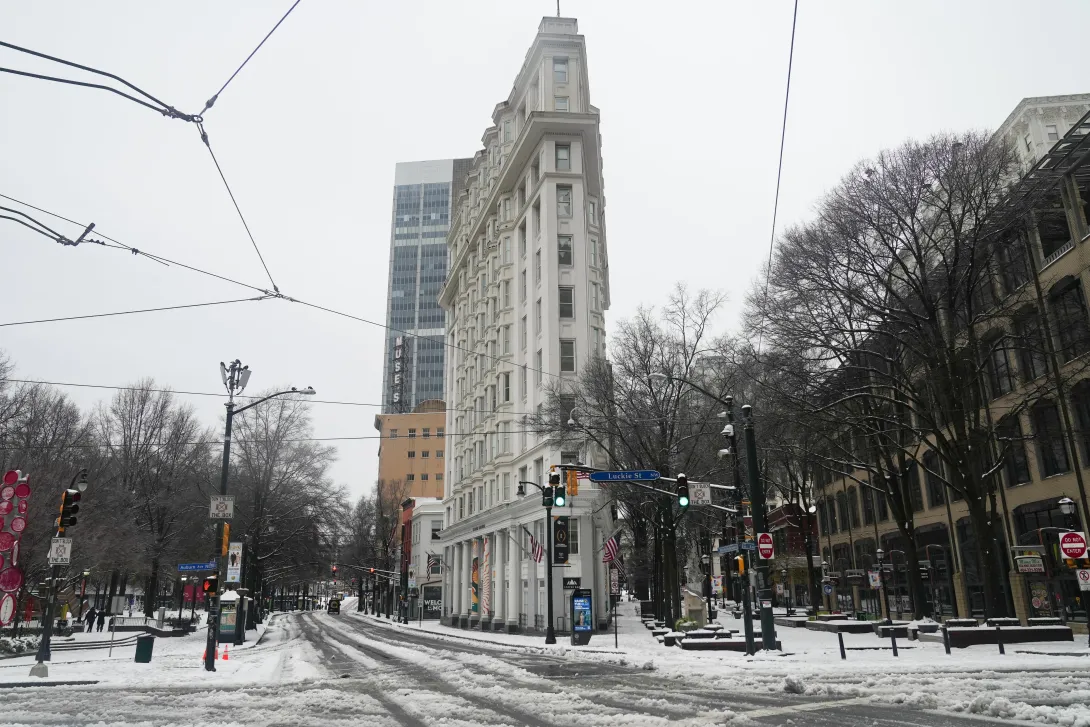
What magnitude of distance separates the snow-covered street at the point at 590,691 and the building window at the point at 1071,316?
37.3ft

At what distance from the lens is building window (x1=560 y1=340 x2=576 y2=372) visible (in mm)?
47906

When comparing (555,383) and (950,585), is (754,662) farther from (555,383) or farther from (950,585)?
(950,585)

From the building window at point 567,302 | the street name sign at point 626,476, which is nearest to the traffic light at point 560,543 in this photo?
the street name sign at point 626,476

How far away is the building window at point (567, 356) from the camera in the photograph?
157 feet

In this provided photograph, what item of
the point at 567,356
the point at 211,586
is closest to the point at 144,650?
the point at 211,586

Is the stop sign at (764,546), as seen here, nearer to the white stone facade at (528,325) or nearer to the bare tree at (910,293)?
the bare tree at (910,293)

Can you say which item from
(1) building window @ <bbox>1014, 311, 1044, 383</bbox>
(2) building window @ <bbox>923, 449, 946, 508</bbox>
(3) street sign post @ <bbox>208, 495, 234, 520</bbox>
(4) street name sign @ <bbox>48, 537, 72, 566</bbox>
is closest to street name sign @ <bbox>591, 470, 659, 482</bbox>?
(3) street sign post @ <bbox>208, 495, 234, 520</bbox>

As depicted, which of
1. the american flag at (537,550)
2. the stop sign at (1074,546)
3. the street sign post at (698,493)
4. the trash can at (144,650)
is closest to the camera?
the stop sign at (1074,546)

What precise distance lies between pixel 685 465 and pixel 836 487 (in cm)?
3251

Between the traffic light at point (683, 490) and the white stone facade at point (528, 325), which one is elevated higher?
the white stone facade at point (528, 325)

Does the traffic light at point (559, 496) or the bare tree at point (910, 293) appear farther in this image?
the traffic light at point (559, 496)

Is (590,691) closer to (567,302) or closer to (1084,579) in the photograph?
(1084,579)

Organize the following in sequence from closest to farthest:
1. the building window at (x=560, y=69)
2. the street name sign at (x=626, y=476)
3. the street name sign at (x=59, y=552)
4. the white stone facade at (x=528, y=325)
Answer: the street name sign at (x=59, y=552) < the street name sign at (x=626, y=476) < the white stone facade at (x=528, y=325) < the building window at (x=560, y=69)

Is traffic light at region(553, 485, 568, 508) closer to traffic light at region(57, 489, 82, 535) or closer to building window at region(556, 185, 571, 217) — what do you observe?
traffic light at region(57, 489, 82, 535)
